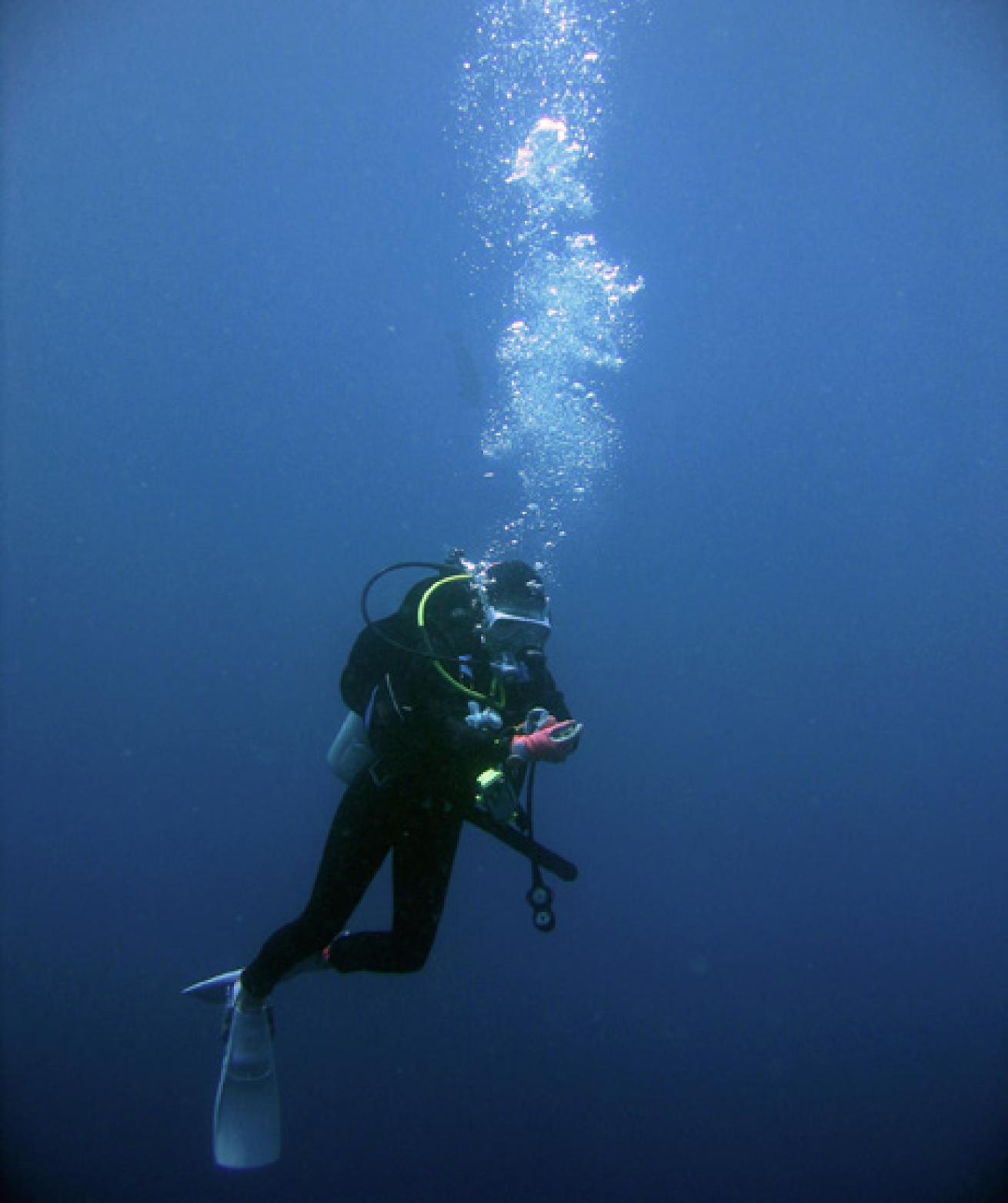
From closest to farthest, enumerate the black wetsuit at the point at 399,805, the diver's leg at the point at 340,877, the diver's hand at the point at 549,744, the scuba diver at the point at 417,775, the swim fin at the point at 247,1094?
the diver's hand at the point at 549,744
the scuba diver at the point at 417,775
the black wetsuit at the point at 399,805
the diver's leg at the point at 340,877
the swim fin at the point at 247,1094

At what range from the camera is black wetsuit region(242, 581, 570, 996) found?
10.7ft

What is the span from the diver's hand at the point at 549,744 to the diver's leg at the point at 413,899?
0.96 m

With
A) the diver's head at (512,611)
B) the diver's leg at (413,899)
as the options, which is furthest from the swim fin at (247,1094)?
the diver's head at (512,611)

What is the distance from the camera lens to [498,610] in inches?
130

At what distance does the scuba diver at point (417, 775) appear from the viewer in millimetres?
3023

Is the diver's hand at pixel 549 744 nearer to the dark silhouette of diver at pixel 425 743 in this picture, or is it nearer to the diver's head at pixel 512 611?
the dark silhouette of diver at pixel 425 743

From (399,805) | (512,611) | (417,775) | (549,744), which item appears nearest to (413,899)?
(399,805)

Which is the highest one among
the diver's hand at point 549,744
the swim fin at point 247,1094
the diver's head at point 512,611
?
the diver's head at point 512,611

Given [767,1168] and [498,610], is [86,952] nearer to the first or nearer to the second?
[767,1168]

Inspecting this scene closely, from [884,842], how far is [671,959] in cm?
1612

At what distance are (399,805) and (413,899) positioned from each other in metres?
0.55

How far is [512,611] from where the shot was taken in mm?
3322

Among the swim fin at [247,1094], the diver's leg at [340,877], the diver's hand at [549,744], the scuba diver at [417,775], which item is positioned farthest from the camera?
the swim fin at [247,1094]

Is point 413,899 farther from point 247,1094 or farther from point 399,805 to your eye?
point 247,1094
